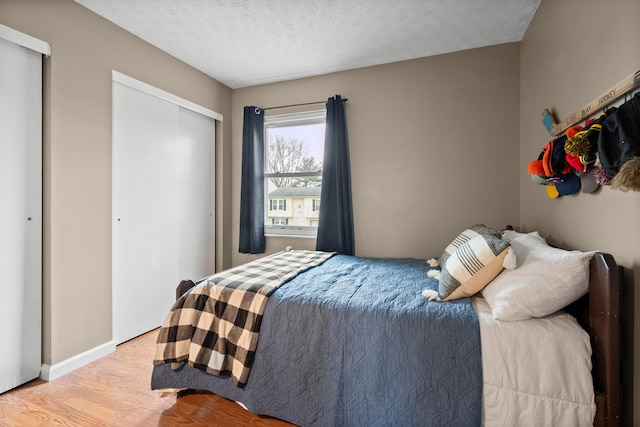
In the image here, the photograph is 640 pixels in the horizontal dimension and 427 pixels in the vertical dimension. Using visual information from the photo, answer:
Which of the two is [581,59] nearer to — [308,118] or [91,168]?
[308,118]

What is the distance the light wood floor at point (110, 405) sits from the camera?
1.55m

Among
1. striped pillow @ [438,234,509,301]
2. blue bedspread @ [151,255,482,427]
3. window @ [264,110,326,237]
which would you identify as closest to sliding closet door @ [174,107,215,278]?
window @ [264,110,326,237]

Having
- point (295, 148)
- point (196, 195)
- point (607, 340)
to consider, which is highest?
point (295, 148)

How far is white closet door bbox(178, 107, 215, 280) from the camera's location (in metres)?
3.05

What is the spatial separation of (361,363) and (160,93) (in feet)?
9.29

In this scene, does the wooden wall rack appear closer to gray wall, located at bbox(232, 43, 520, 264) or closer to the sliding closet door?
gray wall, located at bbox(232, 43, 520, 264)

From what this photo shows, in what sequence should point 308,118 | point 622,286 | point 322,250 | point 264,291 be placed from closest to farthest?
1. point 622,286
2. point 264,291
3. point 322,250
4. point 308,118

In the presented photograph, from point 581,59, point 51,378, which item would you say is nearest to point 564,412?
point 581,59

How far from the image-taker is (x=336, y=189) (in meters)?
3.05

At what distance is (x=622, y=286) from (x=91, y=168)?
3.13m

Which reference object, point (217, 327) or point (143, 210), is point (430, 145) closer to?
point (217, 327)

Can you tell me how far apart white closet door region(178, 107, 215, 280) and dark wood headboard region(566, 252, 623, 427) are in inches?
124

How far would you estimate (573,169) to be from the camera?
4.99ft

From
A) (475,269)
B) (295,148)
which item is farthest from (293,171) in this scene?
(475,269)
